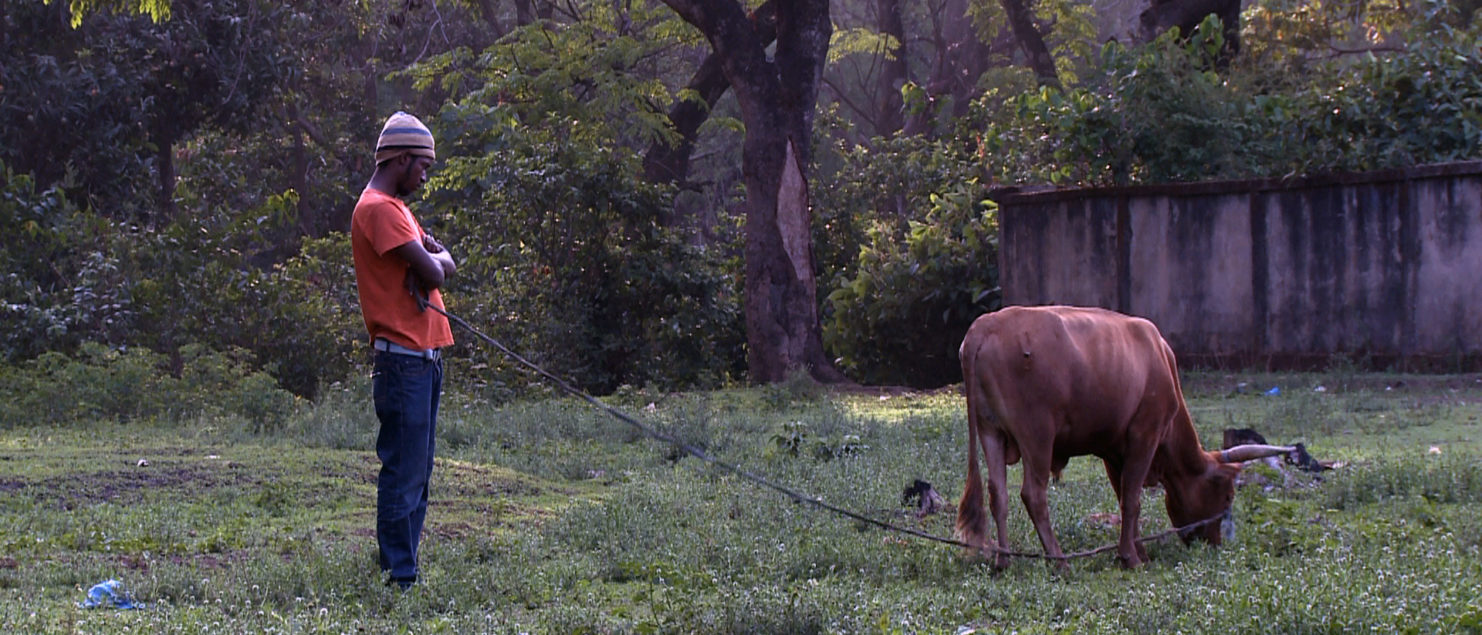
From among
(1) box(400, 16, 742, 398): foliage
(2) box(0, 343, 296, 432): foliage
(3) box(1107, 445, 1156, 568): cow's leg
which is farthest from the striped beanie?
(1) box(400, 16, 742, 398): foliage

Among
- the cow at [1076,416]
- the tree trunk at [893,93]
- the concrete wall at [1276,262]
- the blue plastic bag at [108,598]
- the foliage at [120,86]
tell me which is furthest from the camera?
the tree trunk at [893,93]

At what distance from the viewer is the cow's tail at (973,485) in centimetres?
628

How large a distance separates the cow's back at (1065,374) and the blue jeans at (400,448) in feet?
7.42

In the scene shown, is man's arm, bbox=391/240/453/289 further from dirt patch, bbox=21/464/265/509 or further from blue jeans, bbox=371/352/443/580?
dirt patch, bbox=21/464/265/509

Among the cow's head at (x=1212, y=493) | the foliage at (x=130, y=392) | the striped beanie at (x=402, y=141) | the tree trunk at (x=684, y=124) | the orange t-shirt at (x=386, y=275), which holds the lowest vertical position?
the cow's head at (x=1212, y=493)

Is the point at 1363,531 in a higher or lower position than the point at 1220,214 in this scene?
lower

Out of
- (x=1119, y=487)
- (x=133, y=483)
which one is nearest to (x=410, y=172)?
(x=1119, y=487)

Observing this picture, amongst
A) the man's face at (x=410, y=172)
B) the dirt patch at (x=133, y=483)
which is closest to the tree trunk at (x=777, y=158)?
the dirt patch at (x=133, y=483)

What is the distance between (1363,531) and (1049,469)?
140cm

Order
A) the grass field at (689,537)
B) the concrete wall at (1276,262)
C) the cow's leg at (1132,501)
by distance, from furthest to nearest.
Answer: the concrete wall at (1276,262)
the cow's leg at (1132,501)
the grass field at (689,537)

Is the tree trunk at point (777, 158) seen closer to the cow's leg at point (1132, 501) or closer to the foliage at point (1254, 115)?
the foliage at point (1254, 115)

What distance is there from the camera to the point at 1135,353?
21.4 ft

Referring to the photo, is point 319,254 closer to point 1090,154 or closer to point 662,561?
point 1090,154

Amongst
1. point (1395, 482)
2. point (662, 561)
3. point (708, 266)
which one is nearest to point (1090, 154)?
point (708, 266)
